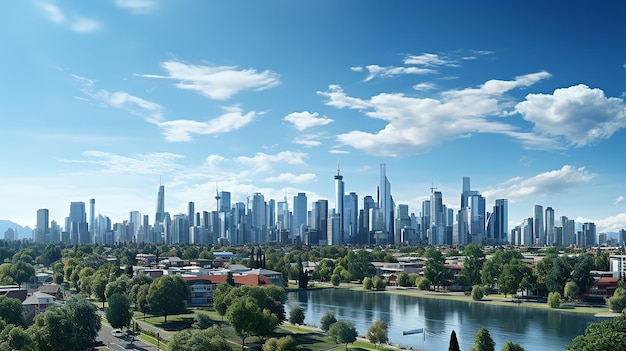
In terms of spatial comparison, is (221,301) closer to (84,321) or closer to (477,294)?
(84,321)

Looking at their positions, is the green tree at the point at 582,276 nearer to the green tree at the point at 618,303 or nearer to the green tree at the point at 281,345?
the green tree at the point at 618,303

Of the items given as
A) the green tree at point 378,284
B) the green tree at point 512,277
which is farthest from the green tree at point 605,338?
the green tree at point 378,284

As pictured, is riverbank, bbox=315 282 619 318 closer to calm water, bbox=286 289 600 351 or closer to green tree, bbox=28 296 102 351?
calm water, bbox=286 289 600 351

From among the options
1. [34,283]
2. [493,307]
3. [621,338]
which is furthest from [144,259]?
[621,338]

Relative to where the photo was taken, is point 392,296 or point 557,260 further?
point 392,296

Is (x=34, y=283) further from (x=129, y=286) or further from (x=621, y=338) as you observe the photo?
(x=621, y=338)

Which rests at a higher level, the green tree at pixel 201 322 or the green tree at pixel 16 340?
the green tree at pixel 16 340

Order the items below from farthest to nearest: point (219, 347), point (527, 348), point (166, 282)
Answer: point (166, 282) → point (527, 348) → point (219, 347)

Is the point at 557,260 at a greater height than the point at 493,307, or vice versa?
the point at 557,260
